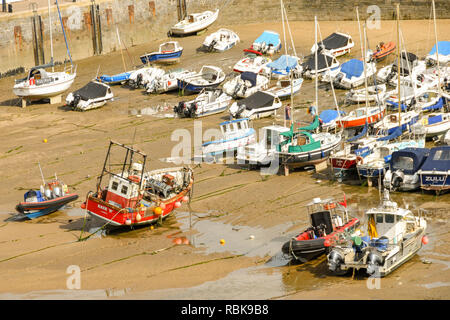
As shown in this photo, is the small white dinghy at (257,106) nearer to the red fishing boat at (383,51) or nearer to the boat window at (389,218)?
the red fishing boat at (383,51)

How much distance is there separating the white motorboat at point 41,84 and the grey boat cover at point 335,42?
46.3ft

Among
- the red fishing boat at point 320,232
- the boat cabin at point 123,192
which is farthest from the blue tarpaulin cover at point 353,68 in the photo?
the boat cabin at point 123,192

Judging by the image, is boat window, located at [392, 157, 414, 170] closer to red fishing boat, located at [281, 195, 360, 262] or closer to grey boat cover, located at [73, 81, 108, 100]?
red fishing boat, located at [281, 195, 360, 262]

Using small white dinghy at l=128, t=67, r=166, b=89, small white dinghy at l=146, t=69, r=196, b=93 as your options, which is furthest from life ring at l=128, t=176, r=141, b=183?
small white dinghy at l=128, t=67, r=166, b=89

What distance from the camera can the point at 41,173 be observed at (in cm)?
3066

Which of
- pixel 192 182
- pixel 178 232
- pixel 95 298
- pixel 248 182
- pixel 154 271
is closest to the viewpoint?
pixel 95 298

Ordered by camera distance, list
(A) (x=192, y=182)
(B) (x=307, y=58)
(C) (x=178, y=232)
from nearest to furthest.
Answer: (C) (x=178, y=232)
(A) (x=192, y=182)
(B) (x=307, y=58)

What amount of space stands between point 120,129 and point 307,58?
13604mm

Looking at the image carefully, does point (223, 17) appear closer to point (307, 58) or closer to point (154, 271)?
point (307, 58)

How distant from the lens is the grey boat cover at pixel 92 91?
40.6 m

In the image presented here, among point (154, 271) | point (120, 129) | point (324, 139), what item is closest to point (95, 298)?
point (154, 271)

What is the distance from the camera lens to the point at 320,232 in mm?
23438

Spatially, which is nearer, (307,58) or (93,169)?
(93,169)

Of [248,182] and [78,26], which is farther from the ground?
[78,26]
